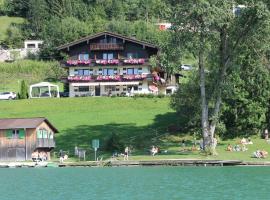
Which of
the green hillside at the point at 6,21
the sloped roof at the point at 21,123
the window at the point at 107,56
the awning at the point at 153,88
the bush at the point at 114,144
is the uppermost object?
the green hillside at the point at 6,21

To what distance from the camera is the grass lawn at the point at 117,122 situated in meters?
68.6

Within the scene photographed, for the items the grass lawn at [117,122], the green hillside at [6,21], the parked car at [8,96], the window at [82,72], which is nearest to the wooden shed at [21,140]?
the grass lawn at [117,122]

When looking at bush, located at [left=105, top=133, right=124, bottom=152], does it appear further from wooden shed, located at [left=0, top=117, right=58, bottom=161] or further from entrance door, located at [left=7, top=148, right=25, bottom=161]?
entrance door, located at [left=7, top=148, right=25, bottom=161]

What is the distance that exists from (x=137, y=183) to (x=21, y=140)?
2715cm

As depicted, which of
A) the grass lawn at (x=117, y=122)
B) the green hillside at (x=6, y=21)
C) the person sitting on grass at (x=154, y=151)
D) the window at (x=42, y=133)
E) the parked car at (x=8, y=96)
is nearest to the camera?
the person sitting on grass at (x=154, y=151)

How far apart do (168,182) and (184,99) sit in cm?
3092

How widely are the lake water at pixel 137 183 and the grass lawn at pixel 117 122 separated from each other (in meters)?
8.78

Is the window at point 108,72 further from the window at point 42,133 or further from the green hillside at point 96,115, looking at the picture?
the window at point 42,133

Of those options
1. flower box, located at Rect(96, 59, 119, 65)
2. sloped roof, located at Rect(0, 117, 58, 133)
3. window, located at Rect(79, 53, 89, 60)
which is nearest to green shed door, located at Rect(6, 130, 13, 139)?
sloped roof, located at Rect(0, 117, 58, 133)

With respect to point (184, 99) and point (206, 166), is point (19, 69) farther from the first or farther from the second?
point (206, 166)

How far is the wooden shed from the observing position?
2726 inches

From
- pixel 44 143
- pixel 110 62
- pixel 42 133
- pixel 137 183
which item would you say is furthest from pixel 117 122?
pixel 137 183

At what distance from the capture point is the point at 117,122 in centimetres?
8231

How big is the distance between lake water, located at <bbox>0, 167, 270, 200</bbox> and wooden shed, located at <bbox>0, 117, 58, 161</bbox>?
10.7 m
